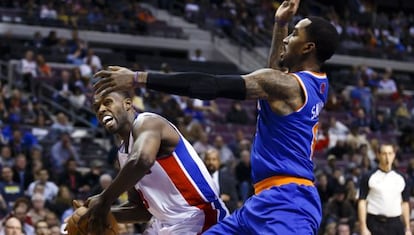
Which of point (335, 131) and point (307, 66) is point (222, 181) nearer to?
point (307, 66)

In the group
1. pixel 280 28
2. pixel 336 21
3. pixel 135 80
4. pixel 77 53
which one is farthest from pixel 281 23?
pixel 336 21

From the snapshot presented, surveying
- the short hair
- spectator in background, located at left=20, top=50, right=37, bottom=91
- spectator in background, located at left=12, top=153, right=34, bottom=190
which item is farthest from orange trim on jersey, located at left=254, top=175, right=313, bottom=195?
spectator in background, located at left=20, top=50, right=37, bottom=91

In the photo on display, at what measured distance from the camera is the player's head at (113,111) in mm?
5418

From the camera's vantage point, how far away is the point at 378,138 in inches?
835

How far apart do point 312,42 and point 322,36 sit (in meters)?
0.07

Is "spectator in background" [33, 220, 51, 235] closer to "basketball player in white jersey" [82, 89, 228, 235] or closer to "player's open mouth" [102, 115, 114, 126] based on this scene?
"basketball player in white jersey" [82, 89, 228, 235]

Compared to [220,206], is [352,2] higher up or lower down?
lower down

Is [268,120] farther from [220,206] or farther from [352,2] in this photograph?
[352,2]

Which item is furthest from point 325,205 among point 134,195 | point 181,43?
point 181,43

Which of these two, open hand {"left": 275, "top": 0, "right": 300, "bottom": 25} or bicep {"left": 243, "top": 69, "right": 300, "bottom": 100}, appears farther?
open hand {"left": 275, "top": 0, "right": 300, "bottom": 25}

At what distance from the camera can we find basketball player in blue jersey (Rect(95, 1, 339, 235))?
16.7ft

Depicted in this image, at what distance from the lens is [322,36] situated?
17.5 feet

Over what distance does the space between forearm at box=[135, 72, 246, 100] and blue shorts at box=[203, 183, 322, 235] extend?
2.28ft

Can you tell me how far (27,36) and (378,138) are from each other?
29.4ft
